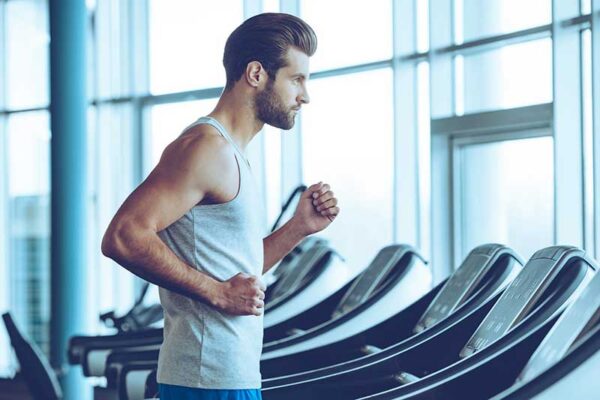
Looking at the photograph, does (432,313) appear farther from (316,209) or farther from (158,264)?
(158,264)

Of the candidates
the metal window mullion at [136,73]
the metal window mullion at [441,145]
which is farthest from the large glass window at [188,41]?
the metal window mullion at [441,145]

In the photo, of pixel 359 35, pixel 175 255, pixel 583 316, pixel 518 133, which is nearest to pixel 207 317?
pixel 175 255

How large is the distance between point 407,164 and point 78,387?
3023 mm

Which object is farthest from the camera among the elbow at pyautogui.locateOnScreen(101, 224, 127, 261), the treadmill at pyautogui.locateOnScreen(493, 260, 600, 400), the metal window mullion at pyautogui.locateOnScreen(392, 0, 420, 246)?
the metal window mullion at pyautogui.locateOnScreen(392, 0, 420, 246)

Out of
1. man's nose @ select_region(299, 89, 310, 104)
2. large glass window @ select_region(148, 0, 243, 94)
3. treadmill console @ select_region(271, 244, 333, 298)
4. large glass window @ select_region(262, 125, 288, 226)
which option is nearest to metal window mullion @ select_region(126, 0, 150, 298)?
large glass window @ select_region(148, 0, 243, 94)

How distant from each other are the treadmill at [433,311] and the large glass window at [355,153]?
2282 millimetres

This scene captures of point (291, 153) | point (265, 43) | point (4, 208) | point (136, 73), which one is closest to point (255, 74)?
point (265, 43)

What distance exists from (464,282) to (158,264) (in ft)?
3.71

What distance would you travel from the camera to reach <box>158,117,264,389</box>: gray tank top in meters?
1.70

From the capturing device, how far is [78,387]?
6.38 metres

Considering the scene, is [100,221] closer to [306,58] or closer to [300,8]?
[300,8]

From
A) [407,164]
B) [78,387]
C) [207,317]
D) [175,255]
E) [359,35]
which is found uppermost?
[359,35]

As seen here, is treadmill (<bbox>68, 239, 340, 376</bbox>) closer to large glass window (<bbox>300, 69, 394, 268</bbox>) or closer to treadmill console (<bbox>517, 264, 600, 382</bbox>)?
large glass window (<bbox>300, 69, 394, 268</bbox>)

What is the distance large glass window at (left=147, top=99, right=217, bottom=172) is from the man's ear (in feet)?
14.4
